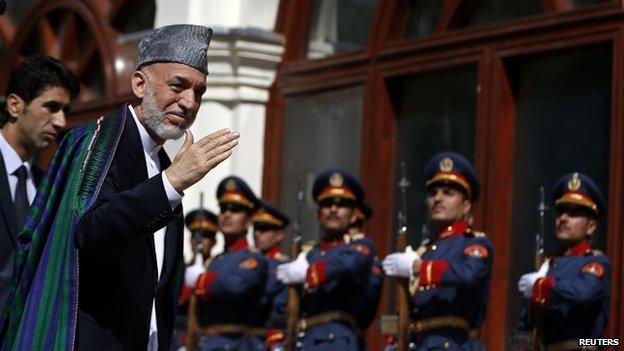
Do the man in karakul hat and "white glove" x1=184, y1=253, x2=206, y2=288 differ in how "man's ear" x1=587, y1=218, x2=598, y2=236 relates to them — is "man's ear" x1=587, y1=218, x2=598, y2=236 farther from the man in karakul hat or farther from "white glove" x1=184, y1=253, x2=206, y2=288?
the man in karakul hat

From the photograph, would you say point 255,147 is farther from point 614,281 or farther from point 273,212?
point 614,281

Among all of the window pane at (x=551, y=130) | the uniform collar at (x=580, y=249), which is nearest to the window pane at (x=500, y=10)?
the window pane at (x=551, y=130)

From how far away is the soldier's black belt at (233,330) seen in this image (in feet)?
30.3

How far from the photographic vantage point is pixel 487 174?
27.7 ft

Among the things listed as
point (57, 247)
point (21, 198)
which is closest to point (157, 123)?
point (57, 247)

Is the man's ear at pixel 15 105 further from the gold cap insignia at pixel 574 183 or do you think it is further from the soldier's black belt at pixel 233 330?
the soldier's black belt at pixel 233 330

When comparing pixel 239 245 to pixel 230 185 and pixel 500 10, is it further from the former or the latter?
pixel 500 10

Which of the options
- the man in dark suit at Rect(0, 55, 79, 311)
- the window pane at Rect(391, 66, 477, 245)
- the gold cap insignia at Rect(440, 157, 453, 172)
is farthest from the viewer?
the window pane at Rect(391, 66, 477, 245)

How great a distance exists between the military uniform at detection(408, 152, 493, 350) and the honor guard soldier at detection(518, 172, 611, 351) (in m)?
0.27

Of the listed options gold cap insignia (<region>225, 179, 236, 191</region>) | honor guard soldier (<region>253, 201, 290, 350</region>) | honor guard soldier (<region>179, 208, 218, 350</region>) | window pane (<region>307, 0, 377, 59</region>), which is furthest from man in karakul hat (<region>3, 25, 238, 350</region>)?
window pane (<region>307, 0, 377, 59</region>)

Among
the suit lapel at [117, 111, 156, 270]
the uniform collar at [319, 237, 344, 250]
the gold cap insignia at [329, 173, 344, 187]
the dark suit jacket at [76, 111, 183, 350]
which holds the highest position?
the gold cap insignia at [329, 173, 344, 187]

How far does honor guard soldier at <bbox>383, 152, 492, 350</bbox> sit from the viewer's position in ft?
23.9

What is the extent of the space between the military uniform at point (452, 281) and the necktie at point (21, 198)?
233 cm

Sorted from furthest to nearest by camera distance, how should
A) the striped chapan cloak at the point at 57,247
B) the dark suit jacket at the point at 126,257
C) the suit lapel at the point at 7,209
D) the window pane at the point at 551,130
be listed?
the window pane at the point at 551,130, the suit lapel at the point at 7,209, the striped chapan cloak at the point at 57,247, the dark suit jacket at the point at 126,257
